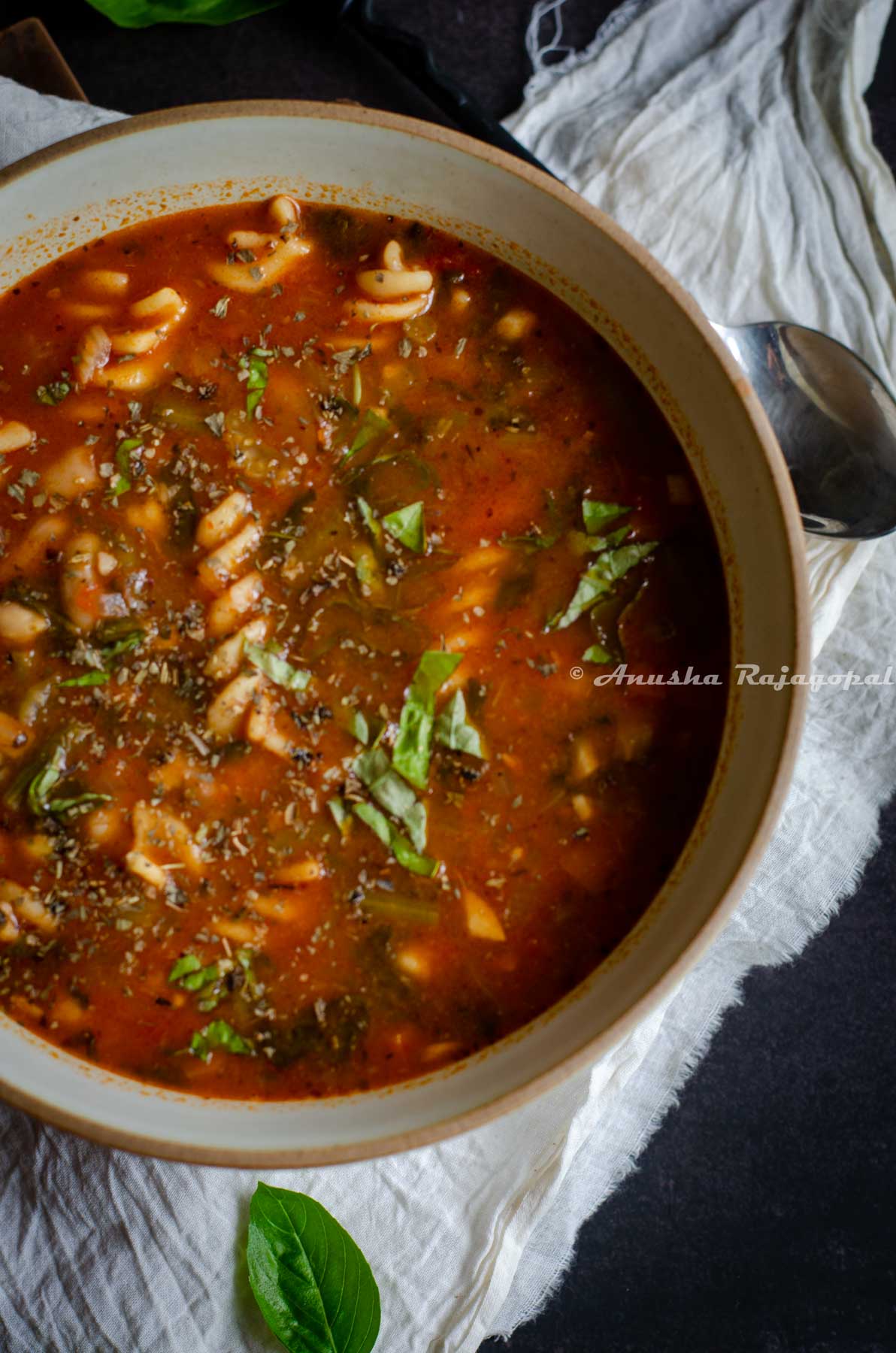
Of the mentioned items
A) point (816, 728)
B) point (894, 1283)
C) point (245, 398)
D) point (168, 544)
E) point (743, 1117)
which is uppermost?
point (245, 398)

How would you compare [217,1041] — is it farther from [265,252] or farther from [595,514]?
[265,252]

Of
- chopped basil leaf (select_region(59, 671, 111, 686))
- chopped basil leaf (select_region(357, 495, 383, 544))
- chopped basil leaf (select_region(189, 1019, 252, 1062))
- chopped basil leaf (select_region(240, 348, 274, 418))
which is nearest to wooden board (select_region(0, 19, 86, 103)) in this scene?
chopped basil leaf (select_region(240, 348, 274, 418))

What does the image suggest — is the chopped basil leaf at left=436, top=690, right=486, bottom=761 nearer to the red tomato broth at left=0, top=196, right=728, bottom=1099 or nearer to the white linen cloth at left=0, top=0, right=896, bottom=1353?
the red tomato broth at left=0, top=196, right=728, bottom=1099

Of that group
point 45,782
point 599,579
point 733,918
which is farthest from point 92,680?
point 733,918

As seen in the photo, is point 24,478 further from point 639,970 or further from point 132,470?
point 639,970

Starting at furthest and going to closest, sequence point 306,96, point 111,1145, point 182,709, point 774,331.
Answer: point 306,96
point 774,331
point 182,709
point 111,1145

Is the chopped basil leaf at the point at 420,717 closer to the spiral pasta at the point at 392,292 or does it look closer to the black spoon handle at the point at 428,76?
the spiral pasta at the point at 392,292

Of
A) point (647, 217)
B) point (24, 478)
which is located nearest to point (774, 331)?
point (647, 217)
